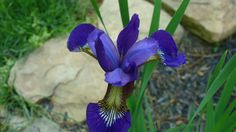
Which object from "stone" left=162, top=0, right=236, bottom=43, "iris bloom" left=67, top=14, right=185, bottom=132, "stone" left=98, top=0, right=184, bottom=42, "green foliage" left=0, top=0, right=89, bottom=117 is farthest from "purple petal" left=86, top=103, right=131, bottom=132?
"stone" left=162, top=0, right=236, bottom=43

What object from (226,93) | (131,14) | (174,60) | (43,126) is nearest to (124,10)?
(174,60)

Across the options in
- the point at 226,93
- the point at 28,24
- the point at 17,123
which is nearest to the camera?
the point at 226,93

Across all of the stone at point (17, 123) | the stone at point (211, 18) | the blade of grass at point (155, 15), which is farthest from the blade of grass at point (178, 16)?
the stone at point (211, 18)

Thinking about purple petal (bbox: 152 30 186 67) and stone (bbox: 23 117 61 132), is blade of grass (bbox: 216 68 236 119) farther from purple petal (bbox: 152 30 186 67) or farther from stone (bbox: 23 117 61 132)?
stone (bbox: 23 117 61 132)

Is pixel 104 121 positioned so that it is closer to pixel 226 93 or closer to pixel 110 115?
pixel 110 115

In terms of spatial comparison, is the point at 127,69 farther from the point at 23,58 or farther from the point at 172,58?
the point at 23,58
